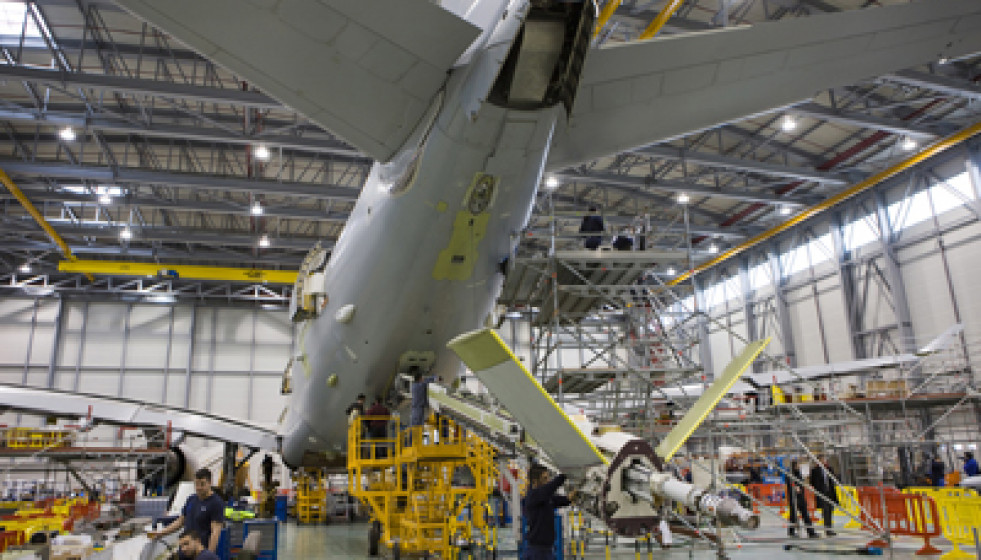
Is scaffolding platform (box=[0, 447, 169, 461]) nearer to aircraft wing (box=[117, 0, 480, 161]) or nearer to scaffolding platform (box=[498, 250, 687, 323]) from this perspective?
scaffolding platform (box=[498, 250, 687, 323])

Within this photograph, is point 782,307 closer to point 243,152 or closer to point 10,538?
point 243,152

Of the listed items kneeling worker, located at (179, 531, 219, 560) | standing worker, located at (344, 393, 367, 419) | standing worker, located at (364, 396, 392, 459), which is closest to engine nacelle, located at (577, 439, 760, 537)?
kneeling worker, located at (179, 531, 219, 560)

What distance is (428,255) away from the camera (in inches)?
304

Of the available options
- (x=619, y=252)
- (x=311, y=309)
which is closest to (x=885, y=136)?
(x=619, y=252)

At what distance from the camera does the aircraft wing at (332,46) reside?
530cm

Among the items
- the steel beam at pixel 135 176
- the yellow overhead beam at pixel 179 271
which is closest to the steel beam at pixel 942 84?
the steel beam at pixel 135 176

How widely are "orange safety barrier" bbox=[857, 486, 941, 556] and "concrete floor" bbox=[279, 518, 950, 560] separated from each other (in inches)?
12.8

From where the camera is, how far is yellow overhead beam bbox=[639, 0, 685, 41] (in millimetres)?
16241

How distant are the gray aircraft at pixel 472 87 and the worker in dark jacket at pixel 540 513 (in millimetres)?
2972

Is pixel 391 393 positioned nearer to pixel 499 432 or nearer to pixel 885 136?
pixel 499 432

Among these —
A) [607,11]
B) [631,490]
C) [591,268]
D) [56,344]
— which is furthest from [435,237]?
[56,344]

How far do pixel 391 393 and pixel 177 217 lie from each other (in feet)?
84.8

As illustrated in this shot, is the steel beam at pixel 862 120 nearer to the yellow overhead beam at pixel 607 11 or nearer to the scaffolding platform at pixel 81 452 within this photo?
the yellow overhead beam at pixel 607 11

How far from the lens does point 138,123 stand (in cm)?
1933
